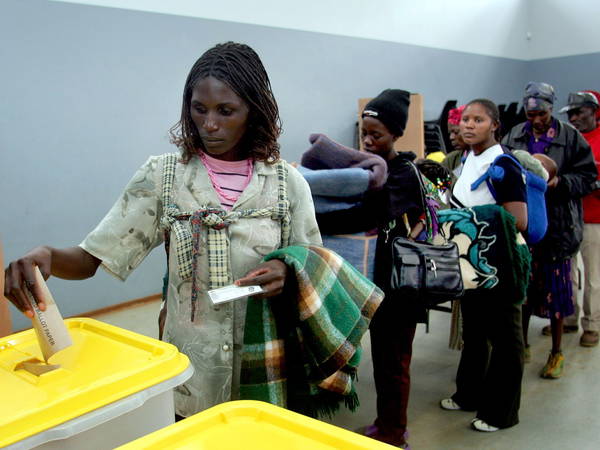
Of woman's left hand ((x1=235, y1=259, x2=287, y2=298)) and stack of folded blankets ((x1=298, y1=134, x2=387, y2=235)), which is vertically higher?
stack of folded blankets ((x1=298, y1=134, x2=387, y2=235))

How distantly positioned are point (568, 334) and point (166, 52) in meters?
3.57

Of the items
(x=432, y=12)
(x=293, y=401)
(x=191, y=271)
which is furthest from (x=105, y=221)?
(x=432, y=12)

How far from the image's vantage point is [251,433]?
0.87m

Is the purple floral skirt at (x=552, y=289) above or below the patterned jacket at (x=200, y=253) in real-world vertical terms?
below

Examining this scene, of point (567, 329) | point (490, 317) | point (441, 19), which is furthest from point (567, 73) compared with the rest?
point (490, 317)

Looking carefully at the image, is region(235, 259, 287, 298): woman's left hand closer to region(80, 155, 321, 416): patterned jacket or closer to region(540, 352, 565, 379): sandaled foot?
region(80, 155, 321, 416): patterned jacket

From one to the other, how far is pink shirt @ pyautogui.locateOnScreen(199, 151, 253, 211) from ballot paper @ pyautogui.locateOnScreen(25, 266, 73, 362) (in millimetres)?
447

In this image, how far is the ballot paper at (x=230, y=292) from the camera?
41.8 inches

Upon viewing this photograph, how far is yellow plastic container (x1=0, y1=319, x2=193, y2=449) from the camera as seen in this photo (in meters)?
0.86

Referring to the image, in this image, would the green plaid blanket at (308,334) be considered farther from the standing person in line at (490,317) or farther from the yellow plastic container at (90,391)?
the standing person in line at (490,317)

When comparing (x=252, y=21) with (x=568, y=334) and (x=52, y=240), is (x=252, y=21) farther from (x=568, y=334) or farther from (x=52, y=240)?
(x=568, y=334)

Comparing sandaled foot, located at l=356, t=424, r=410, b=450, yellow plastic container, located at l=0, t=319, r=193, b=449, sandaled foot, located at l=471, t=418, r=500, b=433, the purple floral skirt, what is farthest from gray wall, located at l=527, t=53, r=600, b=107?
yellow plastic container, located at l=0, t=319, r=193, b=449

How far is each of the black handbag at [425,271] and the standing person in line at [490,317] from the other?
40 centimetres

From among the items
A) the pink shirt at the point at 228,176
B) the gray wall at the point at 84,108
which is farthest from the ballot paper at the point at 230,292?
the gray wall at the point at 84,108
